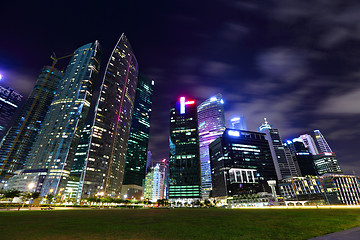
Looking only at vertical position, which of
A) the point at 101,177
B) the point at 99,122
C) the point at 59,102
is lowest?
the point at 101,177

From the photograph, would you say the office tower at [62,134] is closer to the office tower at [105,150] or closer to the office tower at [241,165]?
the office tower at [105,150]

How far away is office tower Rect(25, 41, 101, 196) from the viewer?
153m

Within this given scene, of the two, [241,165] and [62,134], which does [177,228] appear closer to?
[241,165]

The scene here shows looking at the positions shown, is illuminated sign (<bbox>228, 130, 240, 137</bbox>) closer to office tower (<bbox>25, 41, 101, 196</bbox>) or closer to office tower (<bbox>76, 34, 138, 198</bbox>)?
office tower (<bbox>76, 34, 138, 198</bbox>)

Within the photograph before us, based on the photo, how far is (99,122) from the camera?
176m

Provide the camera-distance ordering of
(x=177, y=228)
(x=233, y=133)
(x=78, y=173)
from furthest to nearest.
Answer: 1. (x=233, y=133)
2. (x=78, y=173)
3. (x=177, y=228)

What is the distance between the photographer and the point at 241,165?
172 meters

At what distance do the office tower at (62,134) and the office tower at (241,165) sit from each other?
6051 inches

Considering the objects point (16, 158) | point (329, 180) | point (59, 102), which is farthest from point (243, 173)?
point (16, 158)

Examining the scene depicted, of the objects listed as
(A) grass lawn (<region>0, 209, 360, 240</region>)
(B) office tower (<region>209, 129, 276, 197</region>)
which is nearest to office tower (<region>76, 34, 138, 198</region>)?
(B) office tower (<region>209, 129, 276, 197</region>)

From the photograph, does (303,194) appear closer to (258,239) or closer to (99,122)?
(258,239)

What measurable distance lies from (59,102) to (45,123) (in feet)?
88.5

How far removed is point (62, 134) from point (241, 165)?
187m

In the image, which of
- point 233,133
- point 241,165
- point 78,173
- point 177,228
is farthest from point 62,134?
point 177,228
